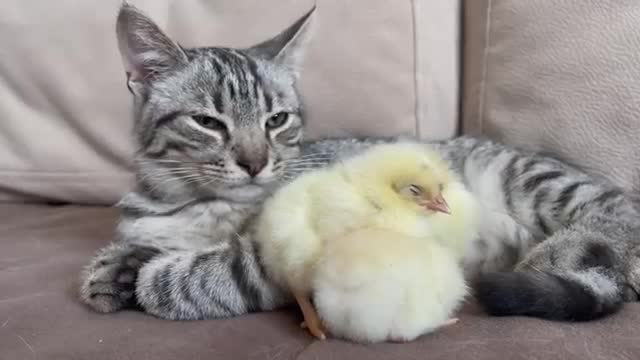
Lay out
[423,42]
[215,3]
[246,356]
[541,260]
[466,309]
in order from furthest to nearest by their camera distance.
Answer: [215,3] → [423,42] → [541,260] → [466,309] → [246,356]

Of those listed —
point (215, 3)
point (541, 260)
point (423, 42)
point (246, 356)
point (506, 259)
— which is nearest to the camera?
point (246, 356)

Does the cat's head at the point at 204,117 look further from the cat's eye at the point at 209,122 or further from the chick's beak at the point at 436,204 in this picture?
the chick's beak at the point at 436,204

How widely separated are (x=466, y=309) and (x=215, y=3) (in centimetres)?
93

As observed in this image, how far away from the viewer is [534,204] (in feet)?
4.21

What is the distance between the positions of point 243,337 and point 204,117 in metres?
0.43

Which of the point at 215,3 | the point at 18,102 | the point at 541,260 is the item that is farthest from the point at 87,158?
the point at 541,260

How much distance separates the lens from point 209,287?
1.04m

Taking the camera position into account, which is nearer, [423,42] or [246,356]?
[246,356]

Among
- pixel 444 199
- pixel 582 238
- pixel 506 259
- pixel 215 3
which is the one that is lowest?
pixel 506 259

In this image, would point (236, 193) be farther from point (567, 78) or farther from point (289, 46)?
point (567, 78)

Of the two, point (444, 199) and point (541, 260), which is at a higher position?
point (444, 199)

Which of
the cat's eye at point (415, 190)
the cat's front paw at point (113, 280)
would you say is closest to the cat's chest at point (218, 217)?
the cat's front paw at point (113, 280)

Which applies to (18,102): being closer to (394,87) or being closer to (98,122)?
(98,122)

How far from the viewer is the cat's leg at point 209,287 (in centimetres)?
103
